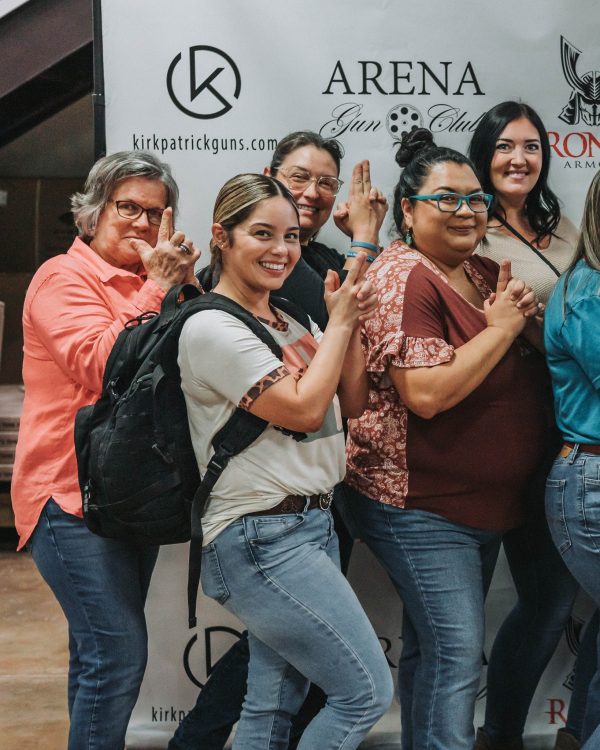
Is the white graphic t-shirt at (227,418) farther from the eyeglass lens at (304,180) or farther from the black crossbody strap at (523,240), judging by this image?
the black crossbody strap at (523,240)

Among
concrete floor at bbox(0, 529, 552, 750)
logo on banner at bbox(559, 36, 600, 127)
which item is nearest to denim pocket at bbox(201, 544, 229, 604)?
concrete floor at bbox(0, 529, 552, 750)

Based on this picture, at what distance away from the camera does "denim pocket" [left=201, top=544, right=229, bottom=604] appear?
5.90 feet

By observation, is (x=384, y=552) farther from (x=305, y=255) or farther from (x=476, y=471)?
(x=305, y=255)

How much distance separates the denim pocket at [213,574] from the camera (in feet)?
5.90

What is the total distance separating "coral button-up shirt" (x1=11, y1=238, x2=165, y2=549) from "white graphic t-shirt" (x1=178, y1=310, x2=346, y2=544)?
12.8 inches

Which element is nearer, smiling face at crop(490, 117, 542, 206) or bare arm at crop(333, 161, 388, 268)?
bare arm at crop(333, 161, 388, 268)

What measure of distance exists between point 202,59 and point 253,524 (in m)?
1.50

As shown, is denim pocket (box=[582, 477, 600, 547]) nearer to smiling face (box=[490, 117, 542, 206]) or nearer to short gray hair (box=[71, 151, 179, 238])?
smiling face (box=[490, 117, 542, 206])

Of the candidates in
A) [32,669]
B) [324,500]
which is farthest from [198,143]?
[32,669]

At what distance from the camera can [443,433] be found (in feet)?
6.72

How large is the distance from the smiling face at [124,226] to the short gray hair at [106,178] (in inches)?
0.5

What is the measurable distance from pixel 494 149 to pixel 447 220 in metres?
0.57

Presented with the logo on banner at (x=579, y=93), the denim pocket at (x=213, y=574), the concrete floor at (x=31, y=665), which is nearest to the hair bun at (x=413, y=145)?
the logo on banner at (x=579, y=93)

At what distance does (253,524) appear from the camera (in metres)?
1.77
